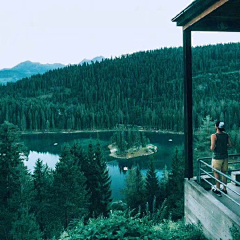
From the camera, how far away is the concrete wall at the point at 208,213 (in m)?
4.93

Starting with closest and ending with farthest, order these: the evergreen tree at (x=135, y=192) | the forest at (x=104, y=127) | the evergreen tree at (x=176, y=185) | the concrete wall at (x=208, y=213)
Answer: the concrete wall at (x=208, y=213)
the forest at (x=104, y=127)
the evergreen tree at (x=176, y=185)
the evergreen tree at (x=135, y=192)

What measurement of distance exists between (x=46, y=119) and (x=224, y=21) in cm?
11306

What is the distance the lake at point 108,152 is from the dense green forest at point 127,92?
10.2 m

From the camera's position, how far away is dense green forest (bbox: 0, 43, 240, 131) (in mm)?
113125

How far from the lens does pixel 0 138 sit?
17969mm

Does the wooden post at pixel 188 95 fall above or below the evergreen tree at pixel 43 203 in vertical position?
above

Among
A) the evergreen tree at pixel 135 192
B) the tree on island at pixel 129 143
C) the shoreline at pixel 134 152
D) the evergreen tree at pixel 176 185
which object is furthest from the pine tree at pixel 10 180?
the tree on island at pixel 129 143

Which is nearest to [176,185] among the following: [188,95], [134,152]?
[188,95]

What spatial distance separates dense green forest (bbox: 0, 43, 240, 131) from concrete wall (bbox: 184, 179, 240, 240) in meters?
89.1

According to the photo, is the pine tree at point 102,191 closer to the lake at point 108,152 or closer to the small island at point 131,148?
the lake at point 108,152

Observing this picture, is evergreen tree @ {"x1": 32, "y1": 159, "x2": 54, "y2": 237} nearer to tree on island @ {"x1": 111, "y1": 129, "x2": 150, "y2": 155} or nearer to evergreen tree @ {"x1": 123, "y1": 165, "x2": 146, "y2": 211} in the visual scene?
evergreen tree @ {"x1": 123, "y1": 165, "x2": 146, "y2": 211}

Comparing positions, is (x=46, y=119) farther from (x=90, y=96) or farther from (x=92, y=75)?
(x=92, y=75)

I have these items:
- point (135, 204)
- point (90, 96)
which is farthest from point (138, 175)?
point (90, 96)

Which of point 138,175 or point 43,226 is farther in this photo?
point 138,175
